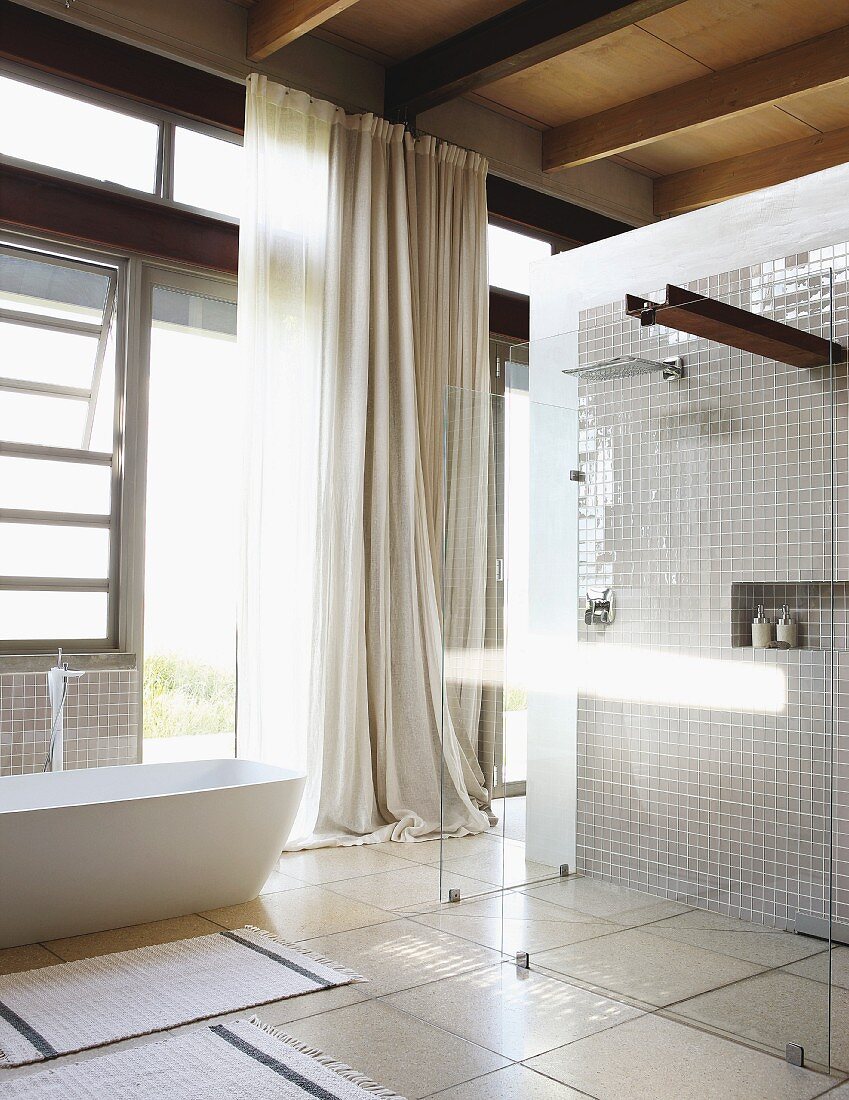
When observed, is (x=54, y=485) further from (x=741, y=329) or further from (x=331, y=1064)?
(x=741, y=329)

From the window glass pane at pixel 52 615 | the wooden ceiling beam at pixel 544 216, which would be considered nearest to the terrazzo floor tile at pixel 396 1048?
the window glass pane at pixel 52 615

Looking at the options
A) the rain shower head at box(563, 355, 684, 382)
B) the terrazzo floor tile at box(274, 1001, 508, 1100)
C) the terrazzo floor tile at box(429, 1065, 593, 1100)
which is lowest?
the terrazzo floor tile at box(274, 1001, 508, 1100)

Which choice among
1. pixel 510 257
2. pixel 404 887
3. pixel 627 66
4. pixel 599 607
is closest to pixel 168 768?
pixel 404 887

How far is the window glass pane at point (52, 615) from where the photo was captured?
4.18m

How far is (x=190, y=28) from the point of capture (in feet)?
14.8

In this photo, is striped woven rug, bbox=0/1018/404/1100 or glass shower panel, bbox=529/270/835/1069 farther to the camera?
glass shower panel, bbox=529/270/835/1069

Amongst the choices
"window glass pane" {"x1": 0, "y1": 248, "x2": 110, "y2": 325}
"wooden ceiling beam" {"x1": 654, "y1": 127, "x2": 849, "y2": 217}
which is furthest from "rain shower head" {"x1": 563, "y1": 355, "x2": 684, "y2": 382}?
"wooden ceiling beam" {"x1": 654, "y1": 127, "x2": 849, "y2": 217}

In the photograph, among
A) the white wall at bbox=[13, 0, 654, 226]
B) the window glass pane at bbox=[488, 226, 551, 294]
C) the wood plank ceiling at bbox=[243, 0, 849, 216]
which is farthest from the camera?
the window glass pane at bbox=[488, 226, 551, 294]

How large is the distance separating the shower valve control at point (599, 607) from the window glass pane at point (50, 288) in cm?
254

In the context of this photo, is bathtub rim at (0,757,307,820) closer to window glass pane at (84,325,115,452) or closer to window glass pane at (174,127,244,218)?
window glass pane at (84,325,115,452)

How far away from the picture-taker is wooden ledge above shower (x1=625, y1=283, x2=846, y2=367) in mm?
2705

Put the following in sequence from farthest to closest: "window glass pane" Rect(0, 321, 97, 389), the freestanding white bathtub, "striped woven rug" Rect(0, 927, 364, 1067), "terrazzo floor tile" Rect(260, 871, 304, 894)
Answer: "window glass pane" Rect(0, 321, 97, 389) → "terrazzo floor tile" Rect(260, 871, 304, 894) → the freestanding white bathtub → "striped woven rug" Rect(0, 927, 364, 1067)

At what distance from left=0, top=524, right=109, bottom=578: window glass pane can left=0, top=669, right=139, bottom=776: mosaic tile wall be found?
17.4 inches

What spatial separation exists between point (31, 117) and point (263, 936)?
3306 mm
